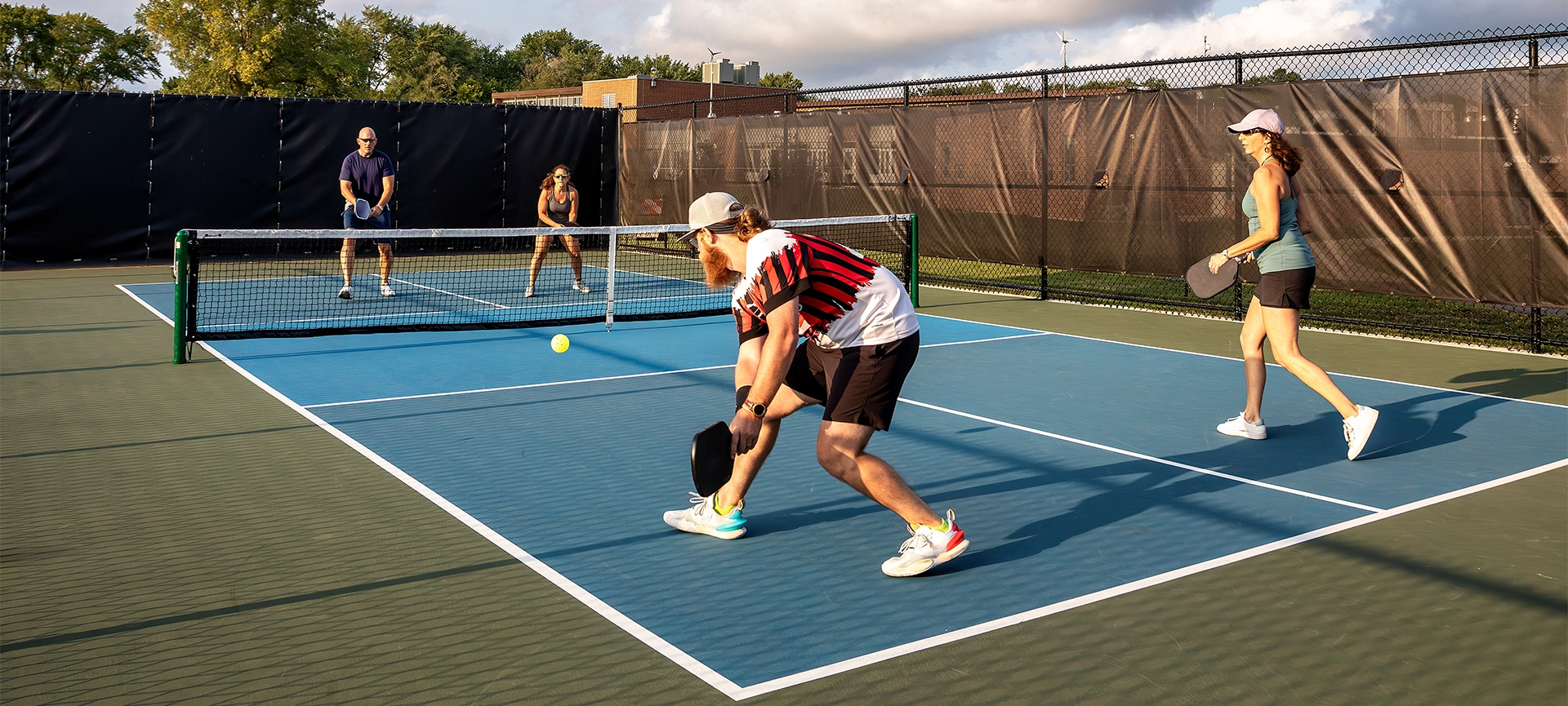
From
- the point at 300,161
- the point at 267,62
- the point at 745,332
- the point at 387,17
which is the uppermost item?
the point at 387,17

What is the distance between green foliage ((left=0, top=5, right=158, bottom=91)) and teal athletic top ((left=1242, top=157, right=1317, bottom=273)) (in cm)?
6381

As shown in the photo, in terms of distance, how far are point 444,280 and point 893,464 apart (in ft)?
35.5

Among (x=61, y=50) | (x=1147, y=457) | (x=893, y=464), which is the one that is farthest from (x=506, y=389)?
(x=61, y=50)

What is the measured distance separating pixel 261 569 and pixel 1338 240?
9198 millimetres

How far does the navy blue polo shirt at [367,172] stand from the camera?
12648 millimetres

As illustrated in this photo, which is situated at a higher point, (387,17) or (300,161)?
(387,17)

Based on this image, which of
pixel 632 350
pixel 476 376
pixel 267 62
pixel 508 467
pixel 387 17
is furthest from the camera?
pixel 387 17

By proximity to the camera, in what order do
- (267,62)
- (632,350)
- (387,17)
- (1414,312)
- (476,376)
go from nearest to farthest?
(476,376)
(632,350)
(1414,312)
(267,62)
(387,17)

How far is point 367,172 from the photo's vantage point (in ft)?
42.2

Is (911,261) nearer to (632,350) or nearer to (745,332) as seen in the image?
(632,350)

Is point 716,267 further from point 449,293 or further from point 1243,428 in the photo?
point 449,293

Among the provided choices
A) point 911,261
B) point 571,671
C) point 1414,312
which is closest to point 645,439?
point 571,671

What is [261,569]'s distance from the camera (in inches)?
174

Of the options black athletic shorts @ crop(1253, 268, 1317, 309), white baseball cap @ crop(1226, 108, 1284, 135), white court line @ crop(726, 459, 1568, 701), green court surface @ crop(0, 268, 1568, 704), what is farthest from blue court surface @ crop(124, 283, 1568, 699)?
white baseball cap @ crop(1226, 108, 1284, 135)
